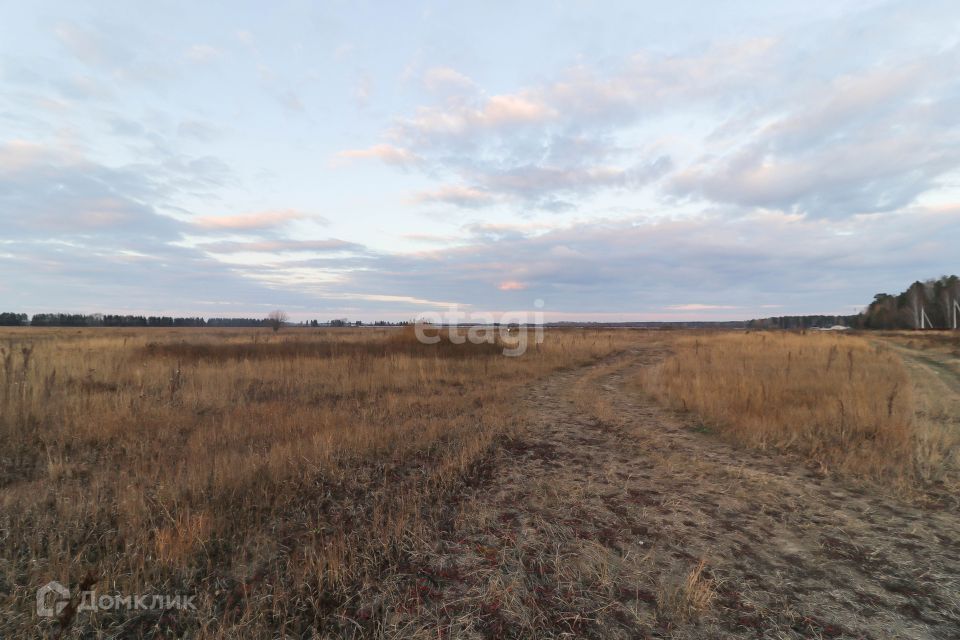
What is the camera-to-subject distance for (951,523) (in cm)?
383

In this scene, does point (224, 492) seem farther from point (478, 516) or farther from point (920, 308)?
point (920, 308)

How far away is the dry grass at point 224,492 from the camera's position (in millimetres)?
2662

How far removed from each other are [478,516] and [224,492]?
279 cm

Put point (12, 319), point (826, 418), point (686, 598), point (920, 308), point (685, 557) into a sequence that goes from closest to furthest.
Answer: point (686, 598), point (685, 557), point (826, 418), point (920, 308), point (12, 319)

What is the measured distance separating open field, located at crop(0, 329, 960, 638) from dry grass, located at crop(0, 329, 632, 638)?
27mm

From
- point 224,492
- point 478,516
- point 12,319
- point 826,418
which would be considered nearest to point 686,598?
point 478,516

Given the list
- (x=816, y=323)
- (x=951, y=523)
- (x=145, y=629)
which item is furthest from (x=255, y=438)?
(x=816, y=323)

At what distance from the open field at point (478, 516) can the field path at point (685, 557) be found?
0.07ft

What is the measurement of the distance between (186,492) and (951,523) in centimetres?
808

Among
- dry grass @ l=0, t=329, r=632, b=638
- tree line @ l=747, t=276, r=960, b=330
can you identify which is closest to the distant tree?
dry grass @ l=0, t=329, r=632, b=638

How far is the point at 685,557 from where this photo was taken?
3182mm

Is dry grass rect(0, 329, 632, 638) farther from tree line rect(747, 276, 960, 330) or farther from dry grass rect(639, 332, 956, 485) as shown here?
tree line rect(747, 276, 960, 330)

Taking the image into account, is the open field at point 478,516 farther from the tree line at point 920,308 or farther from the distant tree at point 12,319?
the distant tree at point 12,319

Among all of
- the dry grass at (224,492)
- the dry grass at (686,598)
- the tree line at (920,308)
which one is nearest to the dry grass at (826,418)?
the dry grass at (686,598)
